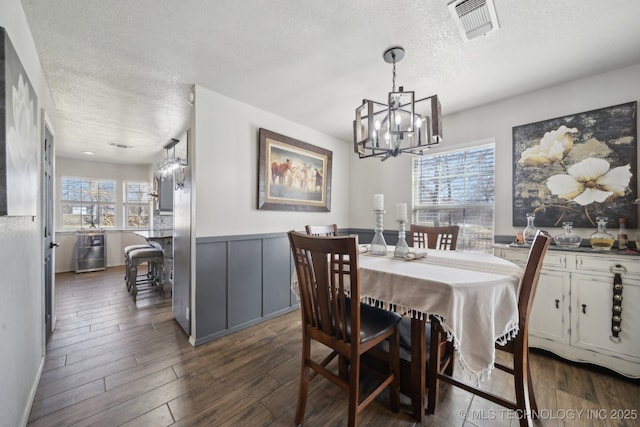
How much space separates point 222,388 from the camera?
5.72 ft

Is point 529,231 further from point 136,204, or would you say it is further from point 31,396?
point 136,204

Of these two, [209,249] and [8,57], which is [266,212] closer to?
[209,249]

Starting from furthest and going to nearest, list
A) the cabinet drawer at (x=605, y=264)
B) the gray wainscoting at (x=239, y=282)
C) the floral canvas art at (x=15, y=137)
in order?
the gray wainscoting at (x=239, y=282) → the cabinet drawer at (x=605, y=264) → the floral canvas art at (x=15, y=137)

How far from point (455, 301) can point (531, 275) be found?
51 cm

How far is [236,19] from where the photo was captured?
1.59m

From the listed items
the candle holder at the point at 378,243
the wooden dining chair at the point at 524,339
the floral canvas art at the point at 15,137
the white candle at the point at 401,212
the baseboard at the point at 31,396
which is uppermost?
the floral canvas art at the point at 15,137

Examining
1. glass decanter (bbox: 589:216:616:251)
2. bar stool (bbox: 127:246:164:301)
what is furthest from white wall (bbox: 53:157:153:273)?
glass decanter (bbox: 589:216:616:251)

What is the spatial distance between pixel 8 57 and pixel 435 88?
296 cm

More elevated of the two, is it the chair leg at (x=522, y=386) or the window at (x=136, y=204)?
the window at (x=136, y=204)

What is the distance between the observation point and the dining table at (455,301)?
3.77ft

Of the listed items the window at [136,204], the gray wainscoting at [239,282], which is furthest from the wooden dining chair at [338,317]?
the window at [136,204]

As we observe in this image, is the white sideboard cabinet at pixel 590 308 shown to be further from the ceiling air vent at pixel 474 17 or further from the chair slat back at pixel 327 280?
the chair slat back at pixel 327 280

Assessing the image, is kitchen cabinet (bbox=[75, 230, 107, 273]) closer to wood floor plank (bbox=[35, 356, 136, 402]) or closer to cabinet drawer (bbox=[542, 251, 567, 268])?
wood floor plank (bbox=[35, 356, 136, 402])

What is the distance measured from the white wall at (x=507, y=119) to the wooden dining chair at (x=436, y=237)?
2.70ft
